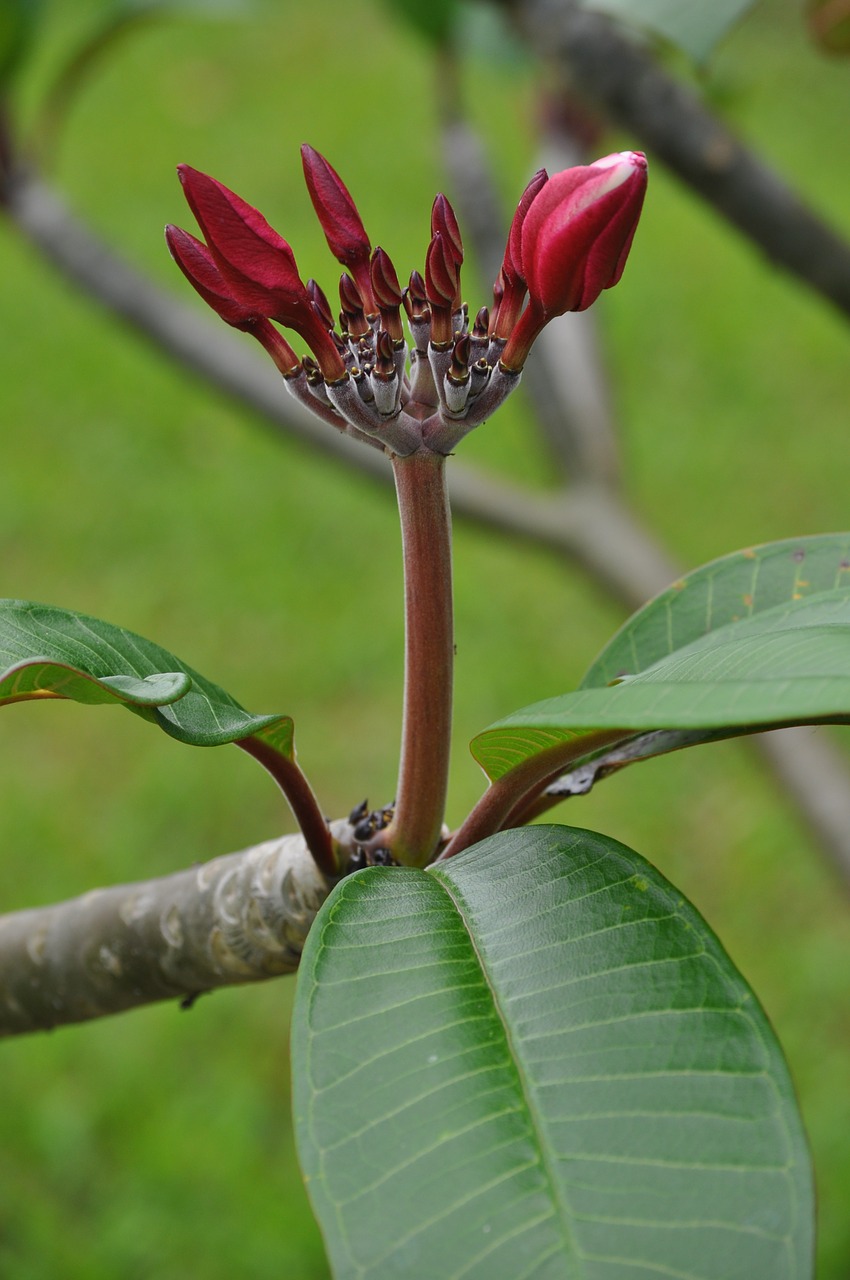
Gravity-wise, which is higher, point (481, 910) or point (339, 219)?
point (339, 219)

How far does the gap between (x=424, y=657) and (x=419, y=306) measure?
174 millimetres

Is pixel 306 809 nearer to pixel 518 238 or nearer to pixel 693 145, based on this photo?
pixel 518 238

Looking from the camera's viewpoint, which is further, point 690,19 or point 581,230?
point 690,19

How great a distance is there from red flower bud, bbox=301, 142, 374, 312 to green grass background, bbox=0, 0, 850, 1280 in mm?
953

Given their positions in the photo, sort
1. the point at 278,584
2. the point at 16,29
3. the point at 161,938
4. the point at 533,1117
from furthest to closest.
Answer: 1. the point at 278,584
2. the point at 16,29
3. the point at 161,938
4. the point at 533,1117

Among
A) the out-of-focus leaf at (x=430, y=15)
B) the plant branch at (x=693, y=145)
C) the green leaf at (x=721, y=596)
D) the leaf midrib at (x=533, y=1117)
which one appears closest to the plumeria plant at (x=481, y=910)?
the leaf midrib at (x=533, y=1117)

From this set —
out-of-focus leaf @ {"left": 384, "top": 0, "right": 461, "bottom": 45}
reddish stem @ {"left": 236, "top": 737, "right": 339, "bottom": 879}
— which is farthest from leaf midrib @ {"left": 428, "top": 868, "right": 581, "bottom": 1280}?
out-of-focus leaf @ {"left": 384, "top": 0, "right": 461, "bottom": 45}

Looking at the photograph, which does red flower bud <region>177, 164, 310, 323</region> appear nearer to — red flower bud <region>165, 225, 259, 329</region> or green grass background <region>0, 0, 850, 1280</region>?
red flower bud <region>165, 225, 259, 329</region>

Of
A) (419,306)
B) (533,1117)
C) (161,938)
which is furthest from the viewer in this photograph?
(161,938)

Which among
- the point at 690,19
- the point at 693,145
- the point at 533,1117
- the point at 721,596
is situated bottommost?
the point at 533,1117

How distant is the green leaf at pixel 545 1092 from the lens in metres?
0.47

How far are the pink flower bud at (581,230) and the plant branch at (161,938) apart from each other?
32cm

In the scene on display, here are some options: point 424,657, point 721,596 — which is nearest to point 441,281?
point 424,657

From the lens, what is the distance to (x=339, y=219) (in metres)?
0.63
